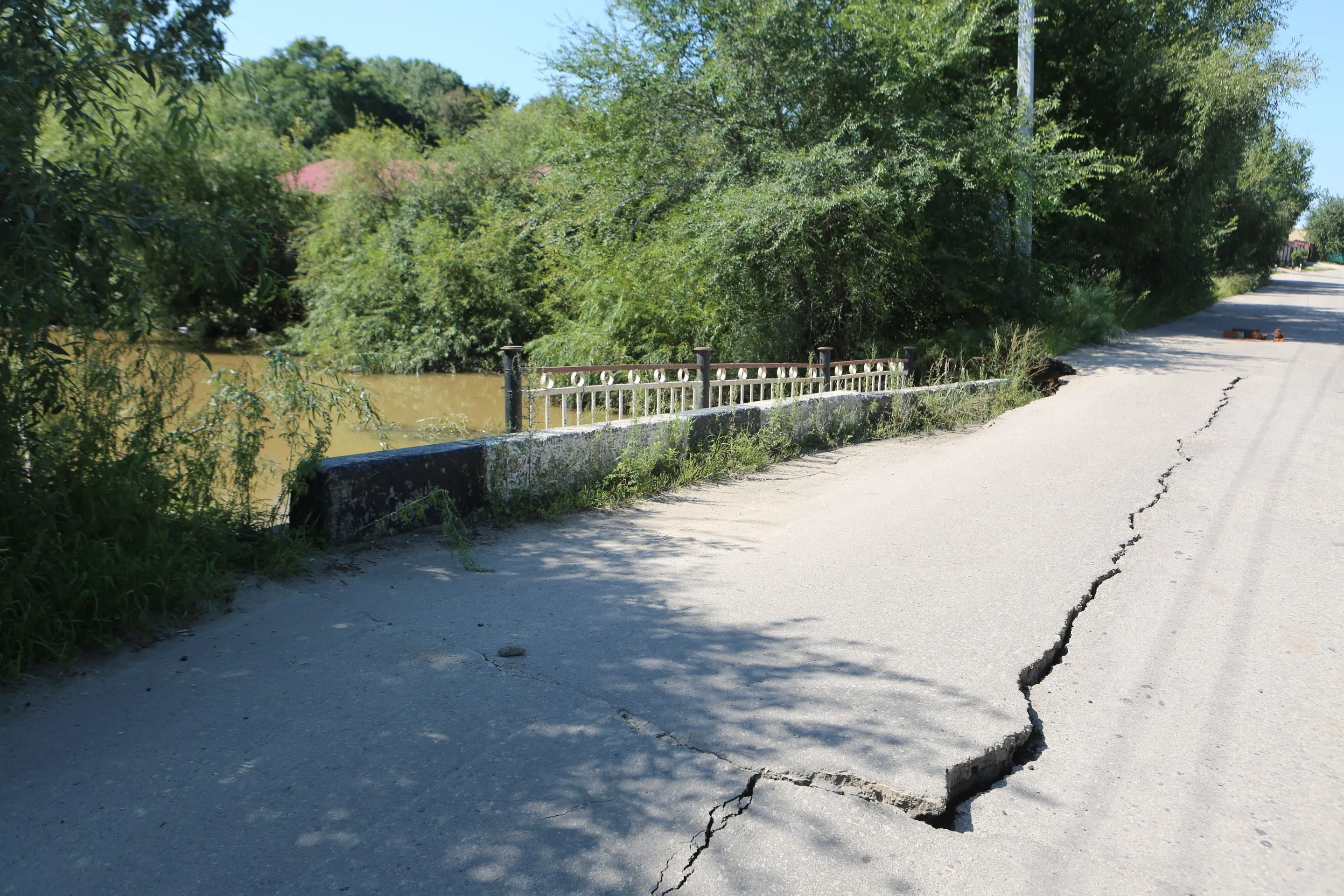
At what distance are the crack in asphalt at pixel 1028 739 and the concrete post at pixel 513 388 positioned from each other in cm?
456

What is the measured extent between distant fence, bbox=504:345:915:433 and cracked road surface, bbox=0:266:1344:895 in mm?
1916

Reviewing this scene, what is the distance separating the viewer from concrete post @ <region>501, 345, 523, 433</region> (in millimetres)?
7891

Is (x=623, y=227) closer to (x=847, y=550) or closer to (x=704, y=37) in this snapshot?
(x=704, y=37)

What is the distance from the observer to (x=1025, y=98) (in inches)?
653

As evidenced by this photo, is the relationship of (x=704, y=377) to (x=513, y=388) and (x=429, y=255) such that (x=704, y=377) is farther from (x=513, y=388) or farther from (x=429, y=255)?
(x=429, y=255)

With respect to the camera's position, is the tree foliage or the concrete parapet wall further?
the tree foliage

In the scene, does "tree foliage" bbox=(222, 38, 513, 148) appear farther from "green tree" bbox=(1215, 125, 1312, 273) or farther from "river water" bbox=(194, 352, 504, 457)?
"green tree" bbox=(1215, 125, 1312, 273)

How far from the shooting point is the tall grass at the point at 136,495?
412 cm

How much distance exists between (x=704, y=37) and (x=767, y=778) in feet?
50.7

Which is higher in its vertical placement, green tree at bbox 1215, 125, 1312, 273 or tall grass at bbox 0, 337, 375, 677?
green tree at bbox 1215, 125, 1312, 273

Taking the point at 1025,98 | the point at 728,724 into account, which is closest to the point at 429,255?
the point at 1025,98

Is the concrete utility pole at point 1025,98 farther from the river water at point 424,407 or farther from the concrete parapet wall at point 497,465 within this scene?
the river water at point 424,407

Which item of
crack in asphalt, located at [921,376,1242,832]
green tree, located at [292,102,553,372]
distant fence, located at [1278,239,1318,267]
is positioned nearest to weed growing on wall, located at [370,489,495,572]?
crack in asphalt, located at [921,376,1242,832]

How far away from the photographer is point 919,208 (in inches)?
572
